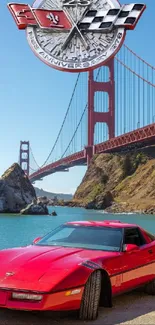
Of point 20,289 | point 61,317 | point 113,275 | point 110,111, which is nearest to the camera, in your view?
point 20,289

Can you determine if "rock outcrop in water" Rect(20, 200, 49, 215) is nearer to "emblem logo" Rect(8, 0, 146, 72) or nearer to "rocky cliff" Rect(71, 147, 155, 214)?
"rocky cliff" Rect(71, 147, 155, 214)

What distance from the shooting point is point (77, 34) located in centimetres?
934

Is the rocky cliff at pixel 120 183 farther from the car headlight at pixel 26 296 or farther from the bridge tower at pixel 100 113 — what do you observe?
the car headlight at pixel 26 296

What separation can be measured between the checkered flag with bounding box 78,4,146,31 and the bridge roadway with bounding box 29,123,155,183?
182ft

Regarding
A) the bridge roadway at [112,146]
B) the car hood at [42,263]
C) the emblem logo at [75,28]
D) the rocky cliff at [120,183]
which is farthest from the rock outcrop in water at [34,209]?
the car hood at [42,263]

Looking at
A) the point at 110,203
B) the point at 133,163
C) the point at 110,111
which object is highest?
the point at 110,111

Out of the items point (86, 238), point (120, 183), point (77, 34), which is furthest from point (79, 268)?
point (120, 183)

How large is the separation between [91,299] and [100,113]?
3485 inches

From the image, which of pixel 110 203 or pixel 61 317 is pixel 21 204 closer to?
pixel 110 203

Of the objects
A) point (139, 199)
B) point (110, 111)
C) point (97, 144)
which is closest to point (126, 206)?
point (139, 199)

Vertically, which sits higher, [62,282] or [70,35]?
[70,35]

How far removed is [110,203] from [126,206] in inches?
304

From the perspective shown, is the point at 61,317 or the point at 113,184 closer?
the point at 61,317

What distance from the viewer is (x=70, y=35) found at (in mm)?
9133
